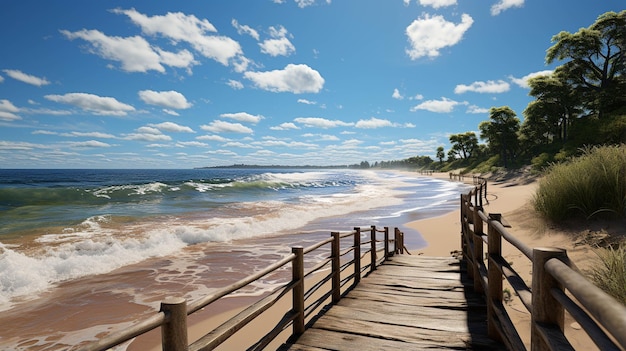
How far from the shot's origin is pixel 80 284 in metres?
8.45

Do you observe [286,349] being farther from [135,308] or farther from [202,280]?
[202,280]

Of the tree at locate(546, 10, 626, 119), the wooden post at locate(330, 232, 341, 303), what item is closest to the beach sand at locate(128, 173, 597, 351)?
the wooden post at locate(330, 232, 341, 303)

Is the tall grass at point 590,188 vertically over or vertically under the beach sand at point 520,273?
over

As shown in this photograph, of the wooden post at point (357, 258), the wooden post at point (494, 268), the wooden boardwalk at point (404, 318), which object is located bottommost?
the wooden boardwalk at point (404, 318)

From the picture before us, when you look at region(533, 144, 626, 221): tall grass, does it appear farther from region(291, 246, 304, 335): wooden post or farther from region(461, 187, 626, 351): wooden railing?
region(291, 246, 304, 335): wooden post

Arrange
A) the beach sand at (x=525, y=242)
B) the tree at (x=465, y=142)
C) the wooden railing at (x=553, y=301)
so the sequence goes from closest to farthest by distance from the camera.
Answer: the wooden railing at (x=553, y=301) → the beach sand at (x=525, y=242) → the tree at (x=465, y=142)

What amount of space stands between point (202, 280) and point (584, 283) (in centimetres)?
847

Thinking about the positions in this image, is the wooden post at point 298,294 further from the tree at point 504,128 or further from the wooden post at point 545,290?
the tree at point 504,128

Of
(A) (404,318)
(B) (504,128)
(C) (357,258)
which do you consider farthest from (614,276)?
(B) (504,128)

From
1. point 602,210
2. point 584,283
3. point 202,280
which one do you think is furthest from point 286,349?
point 602,210

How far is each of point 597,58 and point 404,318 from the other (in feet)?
155

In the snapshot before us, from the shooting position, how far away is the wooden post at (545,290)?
182 cm

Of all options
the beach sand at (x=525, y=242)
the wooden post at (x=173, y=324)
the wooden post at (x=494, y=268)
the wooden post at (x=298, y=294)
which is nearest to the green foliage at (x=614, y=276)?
the beach sand at (x=525, y=242)

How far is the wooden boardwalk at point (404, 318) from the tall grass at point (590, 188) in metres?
3.49
